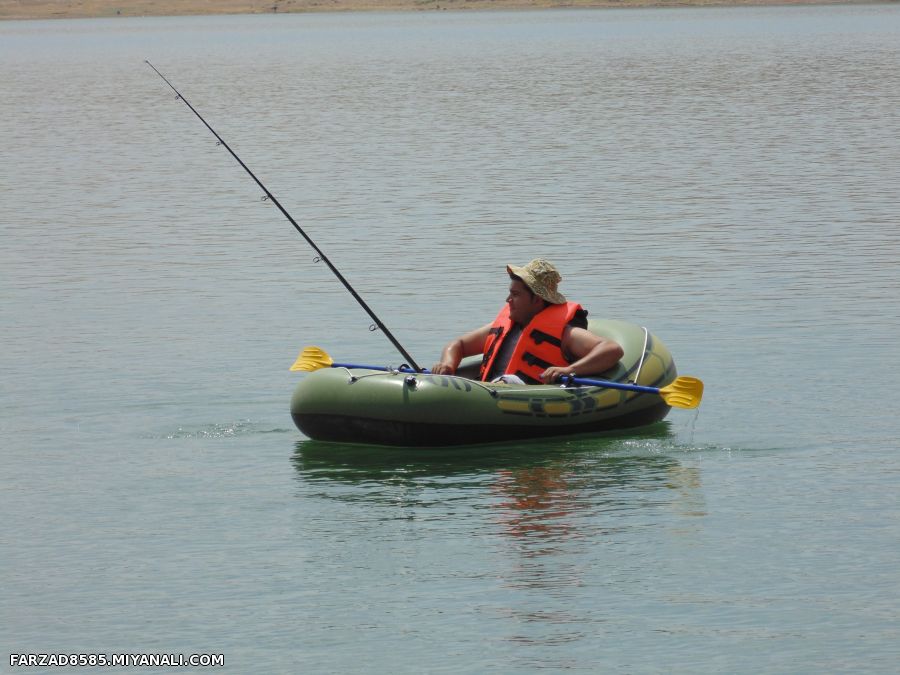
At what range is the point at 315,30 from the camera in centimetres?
9244

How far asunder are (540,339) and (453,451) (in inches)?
35.4

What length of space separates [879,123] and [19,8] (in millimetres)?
86853

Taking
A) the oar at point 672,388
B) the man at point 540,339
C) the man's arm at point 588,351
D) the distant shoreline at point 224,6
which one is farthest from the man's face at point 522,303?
the distant shoreline at point 224,6

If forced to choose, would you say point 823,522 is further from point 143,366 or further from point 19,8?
point 19,8

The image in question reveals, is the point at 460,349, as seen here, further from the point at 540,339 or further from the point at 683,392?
the point at 683,392

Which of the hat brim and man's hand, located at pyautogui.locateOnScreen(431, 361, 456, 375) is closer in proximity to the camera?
the hat brim

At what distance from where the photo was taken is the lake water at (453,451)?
789 cm

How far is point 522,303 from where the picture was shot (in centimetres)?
1078

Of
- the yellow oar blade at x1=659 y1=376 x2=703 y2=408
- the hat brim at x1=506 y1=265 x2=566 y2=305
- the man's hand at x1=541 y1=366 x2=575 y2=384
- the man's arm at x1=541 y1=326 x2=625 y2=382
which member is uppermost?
the hat brim at x1=506 y1=265 x2=566 y2=305

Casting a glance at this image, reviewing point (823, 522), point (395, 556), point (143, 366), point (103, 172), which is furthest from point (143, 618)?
point (103, 172)

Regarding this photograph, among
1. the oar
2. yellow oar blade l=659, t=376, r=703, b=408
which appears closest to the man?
the oar

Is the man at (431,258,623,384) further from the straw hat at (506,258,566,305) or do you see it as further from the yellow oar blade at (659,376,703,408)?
the yellow oar blade at (659,376,703,408)

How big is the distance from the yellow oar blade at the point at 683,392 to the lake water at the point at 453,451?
0.31 meters

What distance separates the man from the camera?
10.8 m
